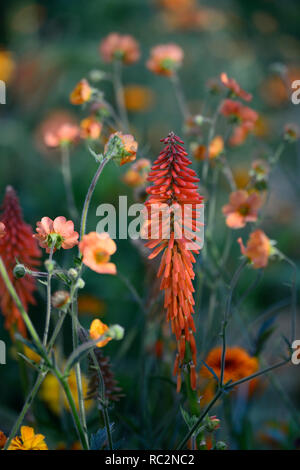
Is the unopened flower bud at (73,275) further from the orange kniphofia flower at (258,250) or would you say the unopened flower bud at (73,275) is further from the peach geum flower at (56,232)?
the orange kniphofia flower at (258,250)

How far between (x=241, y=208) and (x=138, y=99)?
168 cm

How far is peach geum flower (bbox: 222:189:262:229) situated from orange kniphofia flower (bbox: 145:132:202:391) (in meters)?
0.07

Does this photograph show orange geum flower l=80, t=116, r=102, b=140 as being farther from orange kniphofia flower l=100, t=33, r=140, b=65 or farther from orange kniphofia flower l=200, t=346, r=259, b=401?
orange kniphofia flower l=200, t=346, r=259, b=401

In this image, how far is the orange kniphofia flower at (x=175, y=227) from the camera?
1.82 feet

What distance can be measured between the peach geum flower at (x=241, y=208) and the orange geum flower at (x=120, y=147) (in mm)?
147

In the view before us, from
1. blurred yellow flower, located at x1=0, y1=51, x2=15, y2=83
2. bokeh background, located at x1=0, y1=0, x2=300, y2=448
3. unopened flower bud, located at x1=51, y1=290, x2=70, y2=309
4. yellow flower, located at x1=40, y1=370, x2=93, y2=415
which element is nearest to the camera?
unopened flower bud, located at x1=51, y1=290, x2=70, y2=309

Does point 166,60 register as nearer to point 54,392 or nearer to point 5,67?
point 54,392

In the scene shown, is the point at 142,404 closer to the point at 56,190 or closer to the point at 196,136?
the point at 196,136

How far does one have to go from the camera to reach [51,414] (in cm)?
95

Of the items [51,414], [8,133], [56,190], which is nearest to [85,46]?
[8,133]

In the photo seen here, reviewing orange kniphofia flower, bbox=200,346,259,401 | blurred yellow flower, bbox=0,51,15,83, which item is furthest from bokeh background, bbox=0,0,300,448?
orange kniphofia flower, bbox=200,346,259,401

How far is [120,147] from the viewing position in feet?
1.88

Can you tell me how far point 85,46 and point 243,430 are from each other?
1.92 m

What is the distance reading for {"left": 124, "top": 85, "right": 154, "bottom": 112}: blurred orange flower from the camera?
2.21 meters
